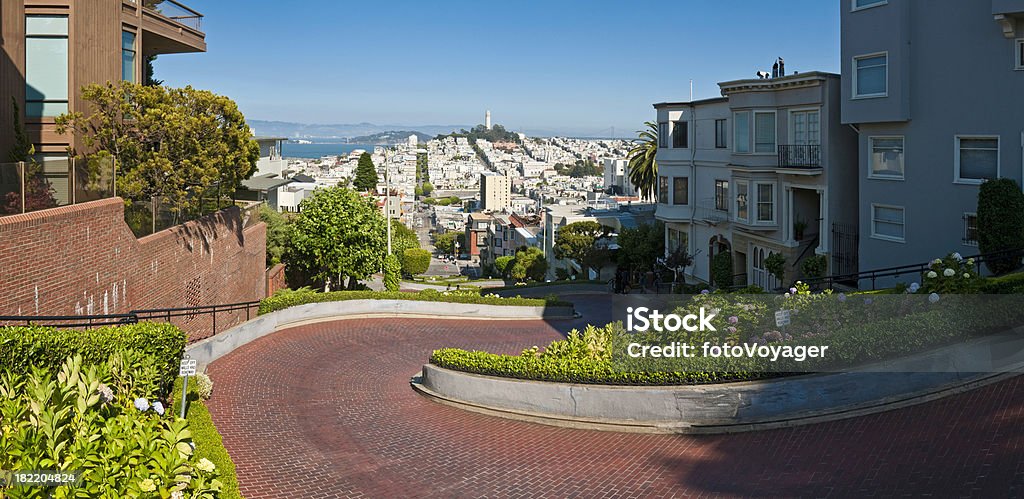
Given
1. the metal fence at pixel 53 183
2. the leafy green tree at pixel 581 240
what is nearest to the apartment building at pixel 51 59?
the metal fence at pixel 53 183

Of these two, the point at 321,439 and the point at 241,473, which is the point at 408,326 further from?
the point at 241,473

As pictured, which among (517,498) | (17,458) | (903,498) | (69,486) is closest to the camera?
(69,486)

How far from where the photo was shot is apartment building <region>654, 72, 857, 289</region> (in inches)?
1176

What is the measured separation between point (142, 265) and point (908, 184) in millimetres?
22028

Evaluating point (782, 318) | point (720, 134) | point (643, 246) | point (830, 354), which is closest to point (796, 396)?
point (830, 354)

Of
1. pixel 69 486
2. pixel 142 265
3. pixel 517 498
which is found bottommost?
pixel 517 498

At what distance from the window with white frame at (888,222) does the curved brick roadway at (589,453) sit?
46.5 feet

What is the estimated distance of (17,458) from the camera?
7363 millimetres

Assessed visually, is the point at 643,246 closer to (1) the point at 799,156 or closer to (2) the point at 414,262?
(1) the point at 799,156

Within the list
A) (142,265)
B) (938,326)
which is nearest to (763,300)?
(938,326)

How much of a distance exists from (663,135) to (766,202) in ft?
30.0

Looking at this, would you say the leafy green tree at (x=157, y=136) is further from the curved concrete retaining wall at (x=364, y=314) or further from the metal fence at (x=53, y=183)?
the curved concrete retaining wall at (x=364, y=314)

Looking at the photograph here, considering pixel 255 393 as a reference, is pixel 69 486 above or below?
above

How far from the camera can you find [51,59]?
23.1 meters
